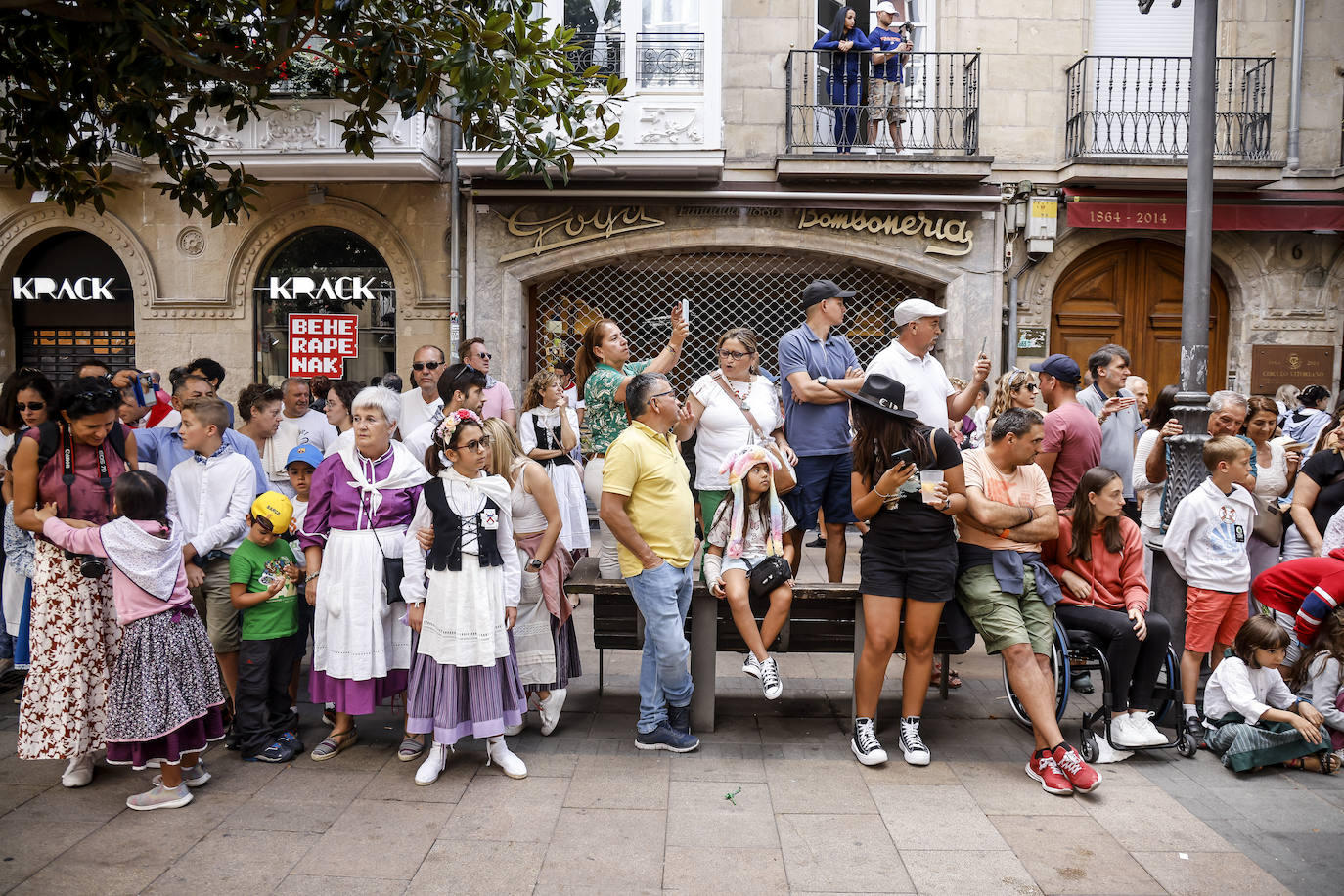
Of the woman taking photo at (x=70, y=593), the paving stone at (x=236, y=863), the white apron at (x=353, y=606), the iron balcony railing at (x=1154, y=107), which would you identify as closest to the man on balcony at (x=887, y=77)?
the iron balcony railing at (x=1154, y=107)

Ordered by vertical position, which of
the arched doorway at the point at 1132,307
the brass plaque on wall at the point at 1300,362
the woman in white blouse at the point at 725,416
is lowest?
the woman in white blouse at the point at 725,416

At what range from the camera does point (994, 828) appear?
434 cm

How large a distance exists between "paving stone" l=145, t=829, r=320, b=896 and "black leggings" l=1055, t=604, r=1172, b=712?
416 centimetres

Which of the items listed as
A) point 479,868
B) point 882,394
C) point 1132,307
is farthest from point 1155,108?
point 479,868

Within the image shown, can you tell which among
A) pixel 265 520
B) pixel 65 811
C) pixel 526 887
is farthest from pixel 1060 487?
pixel 65 811

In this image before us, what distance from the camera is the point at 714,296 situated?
13289mm

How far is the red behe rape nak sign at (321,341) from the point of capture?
11281 mm

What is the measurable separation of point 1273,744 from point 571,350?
33.1ft

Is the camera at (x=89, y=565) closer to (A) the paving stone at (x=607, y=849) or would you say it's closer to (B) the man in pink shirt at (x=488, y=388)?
(A) the paving stone at (x=607, y=849)

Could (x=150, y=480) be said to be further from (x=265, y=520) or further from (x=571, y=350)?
(x=571, y=350)

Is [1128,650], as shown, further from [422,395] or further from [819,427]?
[422,395]

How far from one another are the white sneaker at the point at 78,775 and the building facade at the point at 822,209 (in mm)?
8549

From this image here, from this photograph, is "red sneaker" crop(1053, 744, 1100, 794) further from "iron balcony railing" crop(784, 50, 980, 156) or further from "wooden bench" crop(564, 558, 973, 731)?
"iron balcony railing" crop(784, 50, 980, 156)

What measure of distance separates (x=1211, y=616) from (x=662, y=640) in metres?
3.24
